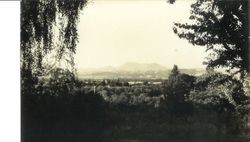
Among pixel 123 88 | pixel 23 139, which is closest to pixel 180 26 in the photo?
pixel 123 88

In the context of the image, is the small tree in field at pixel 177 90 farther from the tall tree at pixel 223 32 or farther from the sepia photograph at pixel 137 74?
the tall tree at pixel 223 32

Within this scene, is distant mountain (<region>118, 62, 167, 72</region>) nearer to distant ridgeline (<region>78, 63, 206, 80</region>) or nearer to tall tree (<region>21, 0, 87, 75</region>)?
distant ridgeline (<region>78, 63, 206, 80</region>)

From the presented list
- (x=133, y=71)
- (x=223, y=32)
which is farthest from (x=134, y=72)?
(x=223, y=32)

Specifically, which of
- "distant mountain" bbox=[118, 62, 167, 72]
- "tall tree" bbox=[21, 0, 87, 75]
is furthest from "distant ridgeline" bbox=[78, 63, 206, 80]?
"tall tree" bbox=[21, 0, 87, 75]

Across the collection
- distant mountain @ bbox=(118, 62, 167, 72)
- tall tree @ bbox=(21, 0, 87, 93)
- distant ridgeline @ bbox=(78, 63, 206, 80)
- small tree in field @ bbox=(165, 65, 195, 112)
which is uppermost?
tall tree @ bbox=(21, 0, 87, 93)

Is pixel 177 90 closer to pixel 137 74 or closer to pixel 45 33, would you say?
pixel 137 74

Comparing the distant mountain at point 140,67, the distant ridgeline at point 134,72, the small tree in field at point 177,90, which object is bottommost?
the small tree in field at point 177,90

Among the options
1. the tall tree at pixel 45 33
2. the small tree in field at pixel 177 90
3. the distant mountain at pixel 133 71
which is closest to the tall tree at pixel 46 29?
the tall tree at pixel 45 33
